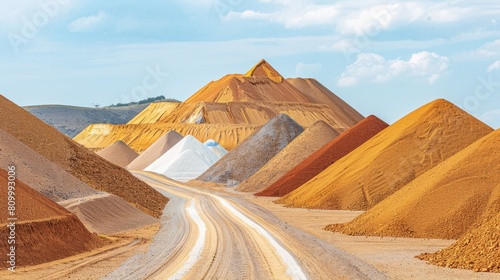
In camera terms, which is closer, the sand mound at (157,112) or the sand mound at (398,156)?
the sand mound at (398,156)

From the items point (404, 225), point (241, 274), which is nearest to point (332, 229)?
point (404, 225)

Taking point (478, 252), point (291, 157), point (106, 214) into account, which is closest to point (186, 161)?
point (291, 157)

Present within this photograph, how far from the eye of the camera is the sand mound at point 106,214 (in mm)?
26969

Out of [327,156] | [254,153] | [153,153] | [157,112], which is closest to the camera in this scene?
[327,156]

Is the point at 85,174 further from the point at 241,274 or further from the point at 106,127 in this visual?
the point at 106,127

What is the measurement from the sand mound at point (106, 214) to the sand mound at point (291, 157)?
93.5 ft

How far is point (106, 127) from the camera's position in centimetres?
16050

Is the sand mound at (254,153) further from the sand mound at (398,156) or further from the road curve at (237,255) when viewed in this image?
the road curve at (237,255)

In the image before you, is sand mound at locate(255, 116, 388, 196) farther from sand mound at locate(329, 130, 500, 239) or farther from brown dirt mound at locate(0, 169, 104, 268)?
brown dirt mound at locate(0, 169, 104, 268)

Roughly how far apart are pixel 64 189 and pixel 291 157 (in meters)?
33.3

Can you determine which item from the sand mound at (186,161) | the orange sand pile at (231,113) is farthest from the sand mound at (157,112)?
→ the sand mound at (186,161)

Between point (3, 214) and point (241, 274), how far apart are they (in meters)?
7.41

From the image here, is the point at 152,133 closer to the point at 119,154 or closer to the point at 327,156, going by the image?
the point at 119,154

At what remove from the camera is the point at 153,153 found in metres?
98.5
